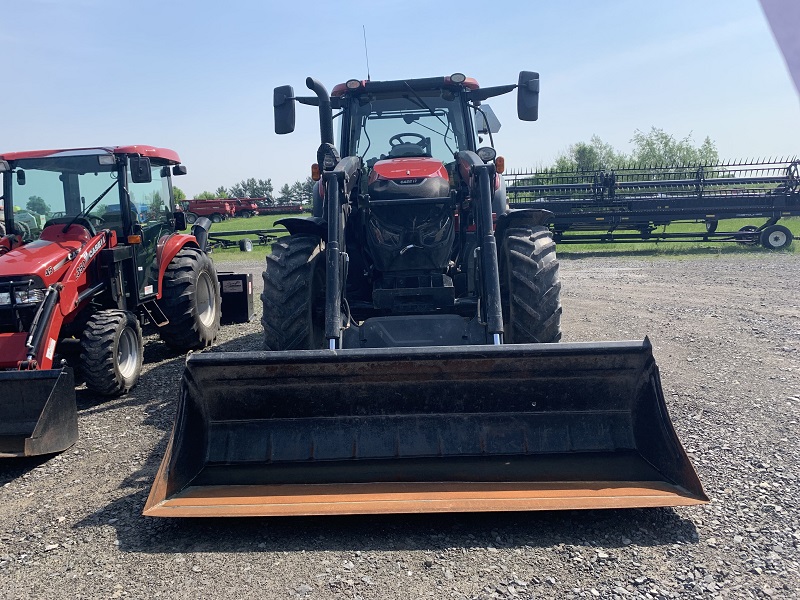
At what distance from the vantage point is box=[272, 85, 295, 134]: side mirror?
5105 mm

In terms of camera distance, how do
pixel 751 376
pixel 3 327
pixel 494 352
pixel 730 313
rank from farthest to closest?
pixel 730 313, pixel 751 376, pixel 3 327, pixel 494 352

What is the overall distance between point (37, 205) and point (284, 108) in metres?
2.80

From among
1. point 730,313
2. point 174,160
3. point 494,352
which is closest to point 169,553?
point 494,352

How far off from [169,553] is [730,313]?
25.0ft

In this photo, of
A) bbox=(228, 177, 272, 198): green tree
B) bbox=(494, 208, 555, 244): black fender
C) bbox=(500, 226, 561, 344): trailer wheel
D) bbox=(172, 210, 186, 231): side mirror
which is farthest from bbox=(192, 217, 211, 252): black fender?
bbox=(228, 177, 272, 198): green tree

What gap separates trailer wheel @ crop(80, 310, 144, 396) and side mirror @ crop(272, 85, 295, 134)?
2113 mm

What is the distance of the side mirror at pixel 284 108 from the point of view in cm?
511

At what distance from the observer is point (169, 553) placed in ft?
9.67

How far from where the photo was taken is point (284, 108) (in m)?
5.14

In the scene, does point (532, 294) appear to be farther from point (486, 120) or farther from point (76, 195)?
point (76, 195)

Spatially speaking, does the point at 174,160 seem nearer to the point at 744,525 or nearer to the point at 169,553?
the point at 169,553

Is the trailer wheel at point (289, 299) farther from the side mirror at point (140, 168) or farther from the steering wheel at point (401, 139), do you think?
the side mirror at point (140, 168)

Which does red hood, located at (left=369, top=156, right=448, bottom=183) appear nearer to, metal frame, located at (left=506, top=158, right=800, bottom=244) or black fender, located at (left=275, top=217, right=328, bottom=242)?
black fender, located at (left=275, top=217, right=328, bottom=242)

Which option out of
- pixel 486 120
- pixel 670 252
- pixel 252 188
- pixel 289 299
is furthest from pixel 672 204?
pixel 252 188
